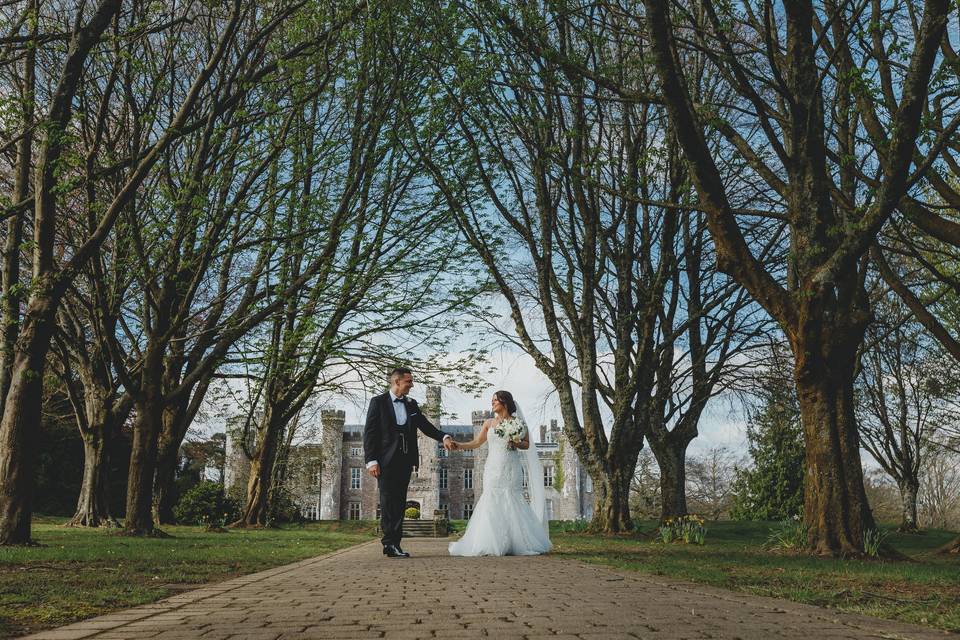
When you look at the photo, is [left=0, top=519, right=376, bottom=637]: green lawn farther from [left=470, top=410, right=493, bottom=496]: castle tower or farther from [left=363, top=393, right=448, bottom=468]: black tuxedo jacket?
[left=470, top=410, right=493, bottom=496]: castle tower

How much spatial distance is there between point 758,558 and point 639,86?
445 inches

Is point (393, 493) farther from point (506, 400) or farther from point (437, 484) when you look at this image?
point (437, 484)

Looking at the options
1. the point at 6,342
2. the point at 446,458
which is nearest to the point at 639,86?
the point at 6,342

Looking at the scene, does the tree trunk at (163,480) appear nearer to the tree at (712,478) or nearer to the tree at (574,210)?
the tree at (574,210)

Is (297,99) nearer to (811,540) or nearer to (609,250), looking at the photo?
(609,250)

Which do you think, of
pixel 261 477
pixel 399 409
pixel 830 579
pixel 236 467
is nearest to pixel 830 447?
pixel 830 579

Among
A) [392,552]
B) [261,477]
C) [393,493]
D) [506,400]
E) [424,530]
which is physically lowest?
[424,530]

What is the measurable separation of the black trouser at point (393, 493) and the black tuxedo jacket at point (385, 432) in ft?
0.34

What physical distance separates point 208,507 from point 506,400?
14878mm

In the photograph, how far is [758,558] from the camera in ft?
33.3

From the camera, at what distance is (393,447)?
10352 mm

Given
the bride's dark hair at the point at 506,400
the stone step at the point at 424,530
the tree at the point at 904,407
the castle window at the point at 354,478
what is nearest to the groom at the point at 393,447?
the bride's dark hair at the point at 506,400

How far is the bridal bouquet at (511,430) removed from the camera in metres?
12.0

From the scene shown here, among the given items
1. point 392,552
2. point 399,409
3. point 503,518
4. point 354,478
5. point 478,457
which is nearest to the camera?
point 392,552
